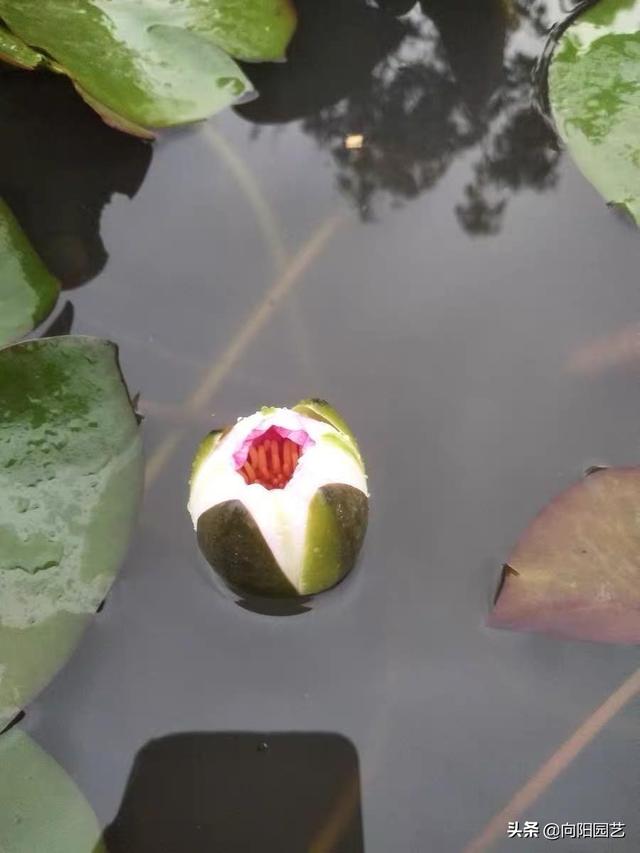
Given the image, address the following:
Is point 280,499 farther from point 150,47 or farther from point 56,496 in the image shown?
point 150,47

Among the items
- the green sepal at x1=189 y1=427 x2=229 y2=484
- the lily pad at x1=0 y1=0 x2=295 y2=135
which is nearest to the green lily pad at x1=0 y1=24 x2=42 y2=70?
the lily pad at x1=0 y1=0 x2=295 y2=135

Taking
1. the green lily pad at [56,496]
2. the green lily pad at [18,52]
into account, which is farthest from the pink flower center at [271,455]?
the green lily pad at [18,52]

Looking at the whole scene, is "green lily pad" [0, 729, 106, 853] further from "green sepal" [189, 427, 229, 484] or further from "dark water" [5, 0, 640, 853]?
"green sepal" [189, 427, 229, 484]

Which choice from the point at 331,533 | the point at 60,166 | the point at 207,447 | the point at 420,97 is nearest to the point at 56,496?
the point at 207,447

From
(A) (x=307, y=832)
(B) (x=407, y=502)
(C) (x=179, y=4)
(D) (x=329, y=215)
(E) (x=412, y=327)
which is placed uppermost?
(C) (x=179, y=4)

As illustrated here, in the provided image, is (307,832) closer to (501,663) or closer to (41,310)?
(501,663)

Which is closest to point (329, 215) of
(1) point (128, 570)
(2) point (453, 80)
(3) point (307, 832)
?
(2) point (453, 80)
